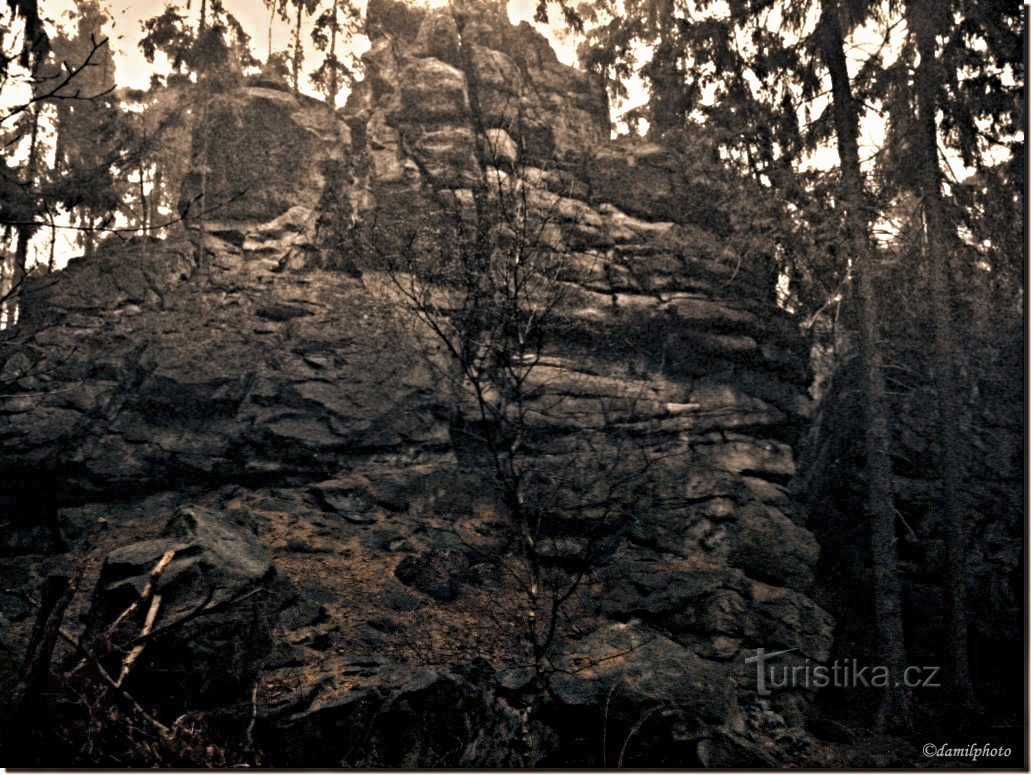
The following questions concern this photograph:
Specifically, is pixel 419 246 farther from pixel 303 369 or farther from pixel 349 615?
pixel 349 615

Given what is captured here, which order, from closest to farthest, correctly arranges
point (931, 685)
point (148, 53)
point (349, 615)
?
point (349, 615) → point (931, 685) → point (148, 53)

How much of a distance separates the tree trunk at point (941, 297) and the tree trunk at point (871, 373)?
2.29 feet

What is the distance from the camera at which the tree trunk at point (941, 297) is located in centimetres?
848

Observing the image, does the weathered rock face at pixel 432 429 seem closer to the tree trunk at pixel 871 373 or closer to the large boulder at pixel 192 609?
the large boulder at pixel 192 609

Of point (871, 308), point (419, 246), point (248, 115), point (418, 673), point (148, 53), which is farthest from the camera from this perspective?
point (248, 115)

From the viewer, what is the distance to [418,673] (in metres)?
5.70

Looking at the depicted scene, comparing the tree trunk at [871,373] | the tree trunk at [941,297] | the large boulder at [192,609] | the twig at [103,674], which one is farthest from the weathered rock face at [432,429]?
the tree trunk at [941,297]

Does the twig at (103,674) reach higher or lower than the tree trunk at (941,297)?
lower

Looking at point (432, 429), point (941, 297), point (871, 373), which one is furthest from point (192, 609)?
point (941, 297)

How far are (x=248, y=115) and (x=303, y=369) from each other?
907 centimetres

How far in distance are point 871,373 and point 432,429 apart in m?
7.25

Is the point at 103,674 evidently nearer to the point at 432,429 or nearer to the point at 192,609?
the point at 192,609

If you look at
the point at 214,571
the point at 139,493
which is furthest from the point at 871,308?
the point at 139,493

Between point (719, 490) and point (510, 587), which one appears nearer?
point (510, 587)
